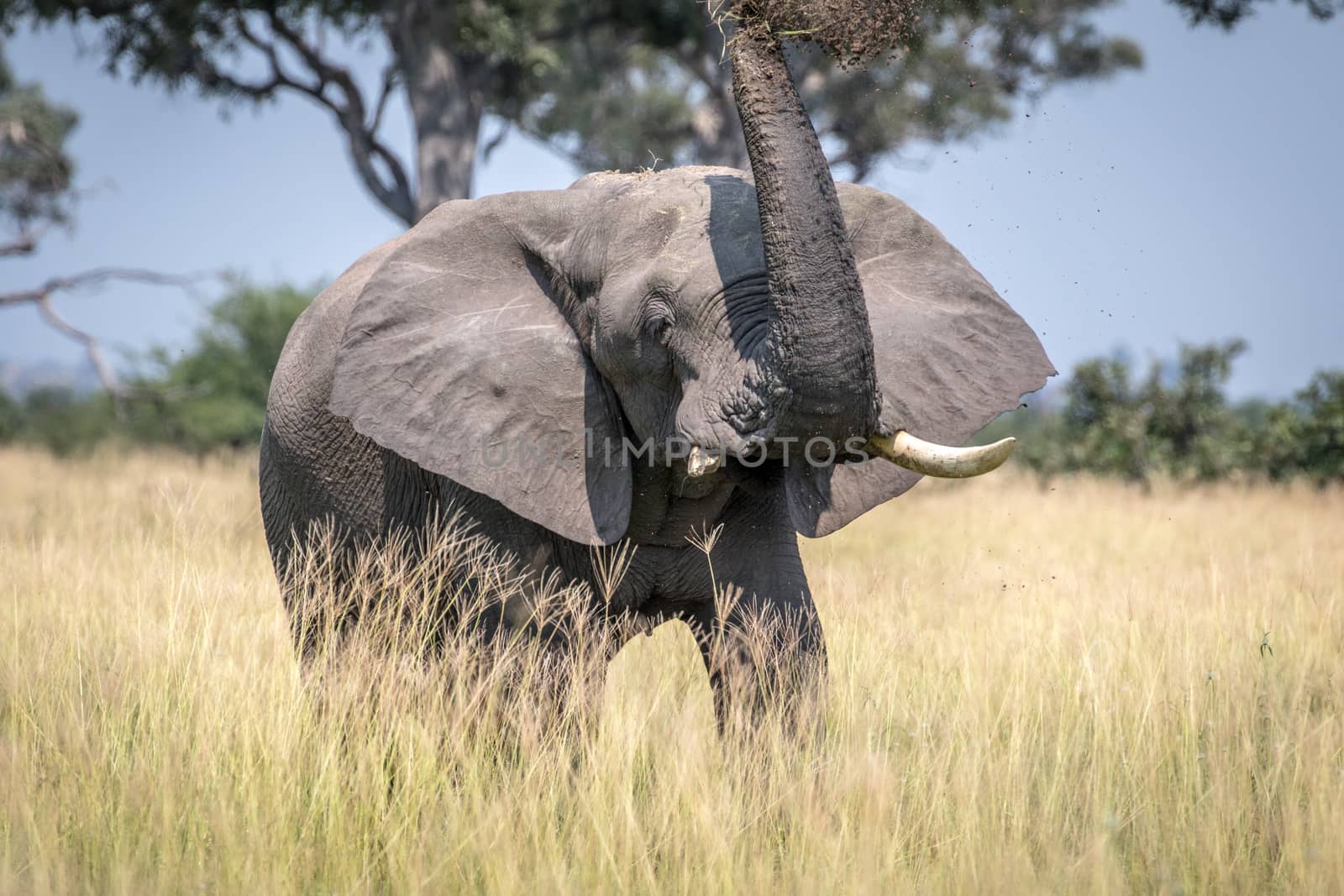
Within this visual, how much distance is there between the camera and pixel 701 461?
11.4 ft

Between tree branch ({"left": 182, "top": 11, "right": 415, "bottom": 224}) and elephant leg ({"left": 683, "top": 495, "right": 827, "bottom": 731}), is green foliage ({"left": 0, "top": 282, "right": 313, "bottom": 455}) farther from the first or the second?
elephant leg ({"left": 683, "top": 495, "right": 827, "bottom": 731})

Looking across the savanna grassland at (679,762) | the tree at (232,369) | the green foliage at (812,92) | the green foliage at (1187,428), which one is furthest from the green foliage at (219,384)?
the savanna grassland at (679,762)

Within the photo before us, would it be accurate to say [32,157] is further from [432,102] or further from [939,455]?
[939,455]

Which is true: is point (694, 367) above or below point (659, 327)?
below

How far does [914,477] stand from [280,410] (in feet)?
8.48

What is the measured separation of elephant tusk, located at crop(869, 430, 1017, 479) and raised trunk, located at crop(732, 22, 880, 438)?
192mm

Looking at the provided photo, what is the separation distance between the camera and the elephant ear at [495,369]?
405cm

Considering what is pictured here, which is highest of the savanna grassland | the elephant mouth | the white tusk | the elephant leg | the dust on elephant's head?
the dust on elephant's head

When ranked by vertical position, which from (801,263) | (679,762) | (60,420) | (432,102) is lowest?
(679,762)

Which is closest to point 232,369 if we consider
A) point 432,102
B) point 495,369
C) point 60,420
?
point 60,420

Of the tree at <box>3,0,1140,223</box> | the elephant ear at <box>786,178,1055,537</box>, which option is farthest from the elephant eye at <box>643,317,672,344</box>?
the tree at <box>3,0,1140,223</box>

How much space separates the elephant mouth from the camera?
3.32 meters

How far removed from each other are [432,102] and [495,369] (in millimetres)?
11894

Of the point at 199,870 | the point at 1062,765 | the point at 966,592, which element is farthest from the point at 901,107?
the point at 199,870
